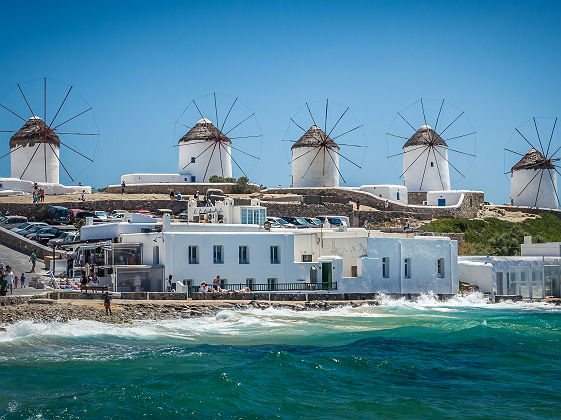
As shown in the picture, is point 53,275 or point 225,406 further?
point 53,275

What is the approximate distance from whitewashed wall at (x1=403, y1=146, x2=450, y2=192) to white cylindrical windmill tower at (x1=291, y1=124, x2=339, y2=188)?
5495mm

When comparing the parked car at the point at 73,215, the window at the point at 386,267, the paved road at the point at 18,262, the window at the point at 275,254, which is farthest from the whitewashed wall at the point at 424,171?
the paved road at the point at 18,262

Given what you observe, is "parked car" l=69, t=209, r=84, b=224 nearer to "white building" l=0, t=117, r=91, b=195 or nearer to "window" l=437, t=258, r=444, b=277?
"white building" l=0, t=117, r=91, b=195

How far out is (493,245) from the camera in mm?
41844

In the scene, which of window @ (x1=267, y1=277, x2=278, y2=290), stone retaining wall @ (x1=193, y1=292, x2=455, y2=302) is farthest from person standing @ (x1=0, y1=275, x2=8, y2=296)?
window @ (x1=267, y1=277, x2=278, y2=290)

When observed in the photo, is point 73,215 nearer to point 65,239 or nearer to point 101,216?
point 101,216

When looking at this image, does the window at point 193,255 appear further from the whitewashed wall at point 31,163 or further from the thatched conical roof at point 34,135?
the thatched conical roof at point 34,135

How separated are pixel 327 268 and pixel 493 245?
15545mm

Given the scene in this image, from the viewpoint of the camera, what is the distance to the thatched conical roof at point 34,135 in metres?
50.3

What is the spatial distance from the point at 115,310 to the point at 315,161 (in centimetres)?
3364

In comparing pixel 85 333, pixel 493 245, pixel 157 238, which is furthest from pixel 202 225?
pixel 493 245

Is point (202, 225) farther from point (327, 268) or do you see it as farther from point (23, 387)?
point (23, 387)

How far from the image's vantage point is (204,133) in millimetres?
54938

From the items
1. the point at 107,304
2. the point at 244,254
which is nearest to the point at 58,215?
the point at 244,254
